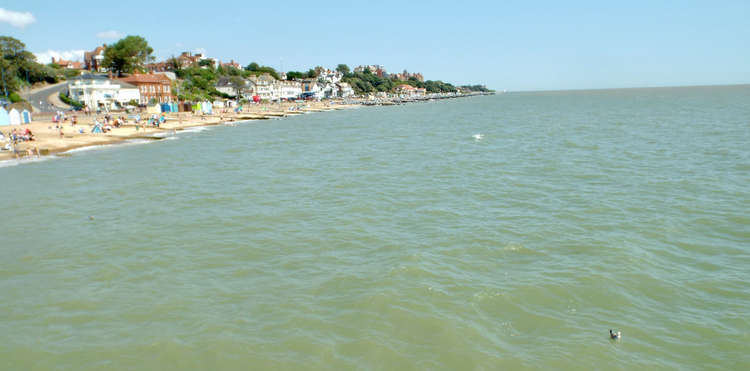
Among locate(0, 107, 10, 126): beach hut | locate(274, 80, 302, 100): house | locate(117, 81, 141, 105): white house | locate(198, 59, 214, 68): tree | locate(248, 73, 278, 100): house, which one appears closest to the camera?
locate(0, 107, 10, 126): beach hut

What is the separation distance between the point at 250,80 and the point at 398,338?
476ft

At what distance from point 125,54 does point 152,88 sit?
85.3ft

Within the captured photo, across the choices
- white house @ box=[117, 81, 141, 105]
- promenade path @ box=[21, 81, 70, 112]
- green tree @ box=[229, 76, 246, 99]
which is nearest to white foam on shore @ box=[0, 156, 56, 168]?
promenade path @ box=[21, 81, 70, 112]

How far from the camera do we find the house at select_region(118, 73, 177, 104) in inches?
3688

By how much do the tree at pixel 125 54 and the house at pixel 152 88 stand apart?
20491 mm

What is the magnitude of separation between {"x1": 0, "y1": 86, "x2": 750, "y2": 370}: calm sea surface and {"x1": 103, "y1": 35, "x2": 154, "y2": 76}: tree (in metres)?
103

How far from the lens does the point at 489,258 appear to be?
12688mm

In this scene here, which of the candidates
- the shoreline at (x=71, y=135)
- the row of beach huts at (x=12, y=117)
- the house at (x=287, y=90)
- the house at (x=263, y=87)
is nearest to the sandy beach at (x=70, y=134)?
the shoreline at (x=71, y=135)

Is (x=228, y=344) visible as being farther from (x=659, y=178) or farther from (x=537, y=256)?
(x=659, y=178)

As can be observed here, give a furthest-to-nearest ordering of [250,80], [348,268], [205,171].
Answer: [250,80] < [205,171] < [348,268]

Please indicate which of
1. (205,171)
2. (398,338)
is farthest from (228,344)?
(205,171)

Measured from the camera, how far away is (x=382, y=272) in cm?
1191

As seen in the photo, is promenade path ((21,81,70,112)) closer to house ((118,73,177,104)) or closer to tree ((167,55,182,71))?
house ((118,73,177,104))

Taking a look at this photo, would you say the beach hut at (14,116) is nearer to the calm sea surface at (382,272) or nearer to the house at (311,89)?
the calm sea surface at (382,272)
